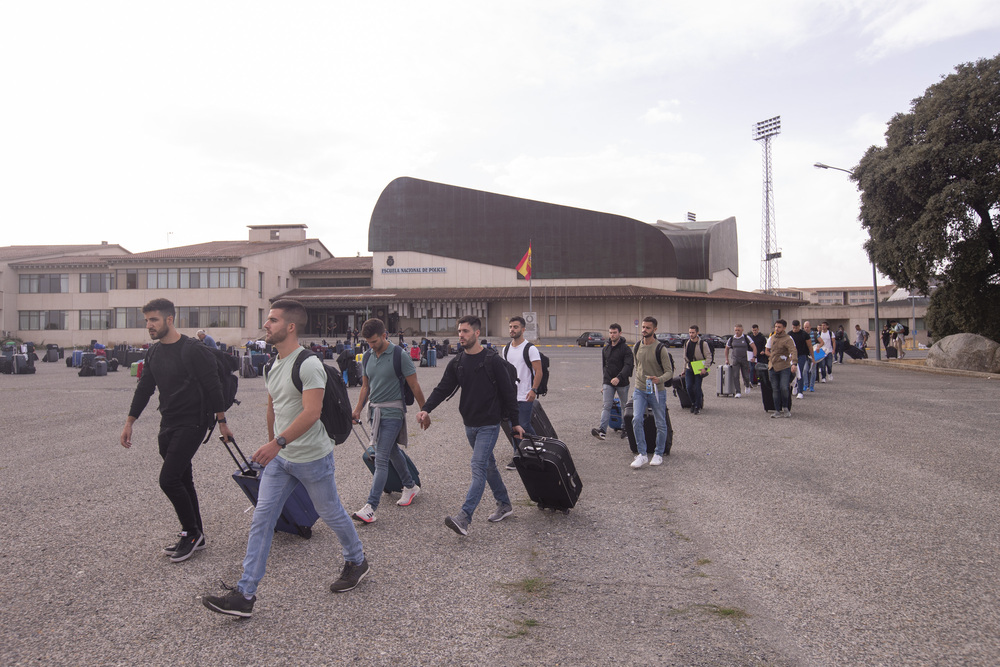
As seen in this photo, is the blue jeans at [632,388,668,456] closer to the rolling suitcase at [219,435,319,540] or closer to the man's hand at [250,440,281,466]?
the rolling suitcase at [219,435,319,540]

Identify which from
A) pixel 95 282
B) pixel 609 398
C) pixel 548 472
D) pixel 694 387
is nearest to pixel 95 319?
pixel 95 282

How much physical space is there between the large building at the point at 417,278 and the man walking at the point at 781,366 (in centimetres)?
4732

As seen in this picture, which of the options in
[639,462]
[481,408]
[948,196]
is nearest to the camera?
[481,408]

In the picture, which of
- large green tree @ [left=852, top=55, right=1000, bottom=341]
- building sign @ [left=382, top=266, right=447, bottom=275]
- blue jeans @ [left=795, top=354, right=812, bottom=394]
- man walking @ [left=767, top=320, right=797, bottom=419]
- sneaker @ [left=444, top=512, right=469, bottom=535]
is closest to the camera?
sneaker @ [left=444, top=512, right=469, bottom=535]

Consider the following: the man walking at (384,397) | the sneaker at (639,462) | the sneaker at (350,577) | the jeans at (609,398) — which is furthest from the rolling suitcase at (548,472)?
the jeans at (609,398)

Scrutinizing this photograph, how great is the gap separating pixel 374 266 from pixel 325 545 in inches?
2456

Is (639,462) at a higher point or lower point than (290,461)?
lower

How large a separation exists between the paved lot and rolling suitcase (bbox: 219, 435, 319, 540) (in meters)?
0.13

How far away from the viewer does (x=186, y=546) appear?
4.56 m

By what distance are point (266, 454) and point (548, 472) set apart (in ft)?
8.11

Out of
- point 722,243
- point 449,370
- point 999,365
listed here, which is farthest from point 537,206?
point 449,370

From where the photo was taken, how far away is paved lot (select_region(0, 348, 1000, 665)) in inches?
129

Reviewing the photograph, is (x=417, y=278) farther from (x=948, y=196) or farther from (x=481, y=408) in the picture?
(x=481, y=408)

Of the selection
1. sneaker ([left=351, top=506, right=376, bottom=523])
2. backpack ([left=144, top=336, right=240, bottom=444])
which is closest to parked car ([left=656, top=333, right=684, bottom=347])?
sneaker ([left=351, top=506, right=376, bottom=523])
